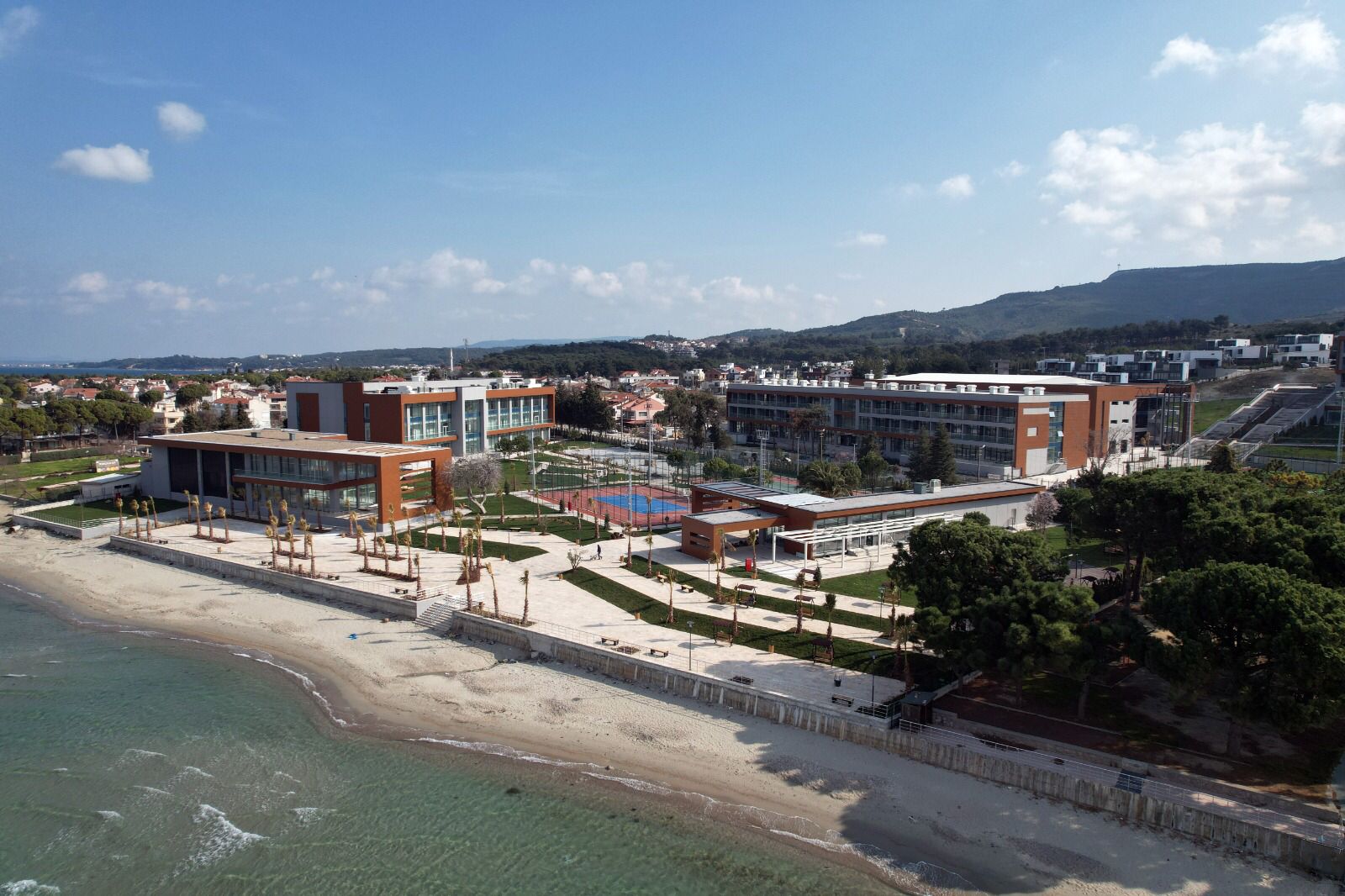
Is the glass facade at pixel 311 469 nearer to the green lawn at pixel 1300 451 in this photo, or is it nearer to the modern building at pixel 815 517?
the modern building at pixel 815 517

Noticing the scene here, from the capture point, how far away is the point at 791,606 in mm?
29734

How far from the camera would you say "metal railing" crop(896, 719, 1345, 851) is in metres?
15.4

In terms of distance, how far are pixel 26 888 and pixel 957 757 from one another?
2069 centimetres

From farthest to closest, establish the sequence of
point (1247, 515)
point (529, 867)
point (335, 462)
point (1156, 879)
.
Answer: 1. point (335, 462)
2. point (1247, 515)
3. point (529, 867)
4. point (1156, 879)

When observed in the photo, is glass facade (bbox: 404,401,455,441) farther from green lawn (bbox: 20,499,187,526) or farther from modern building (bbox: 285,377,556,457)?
green lawn (bbox: 20,499,187,526)

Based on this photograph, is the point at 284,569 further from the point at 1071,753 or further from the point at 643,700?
the point at 1071,753

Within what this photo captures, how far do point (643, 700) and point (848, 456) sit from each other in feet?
158

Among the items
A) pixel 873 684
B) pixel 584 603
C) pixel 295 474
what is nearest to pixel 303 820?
pixel 584 603

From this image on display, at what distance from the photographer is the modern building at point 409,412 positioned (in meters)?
61.9

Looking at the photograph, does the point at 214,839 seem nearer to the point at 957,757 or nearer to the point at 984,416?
the point at 957,757

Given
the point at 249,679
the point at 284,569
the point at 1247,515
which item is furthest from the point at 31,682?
the point at 1247,515

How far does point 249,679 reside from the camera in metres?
26.1

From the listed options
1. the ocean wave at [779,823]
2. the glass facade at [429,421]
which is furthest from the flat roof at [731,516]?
the glass facade at [429,421]

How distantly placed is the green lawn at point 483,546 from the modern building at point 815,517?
7.77 metres
